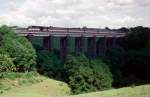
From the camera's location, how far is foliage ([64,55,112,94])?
57.2 meters

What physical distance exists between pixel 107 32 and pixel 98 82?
169ft

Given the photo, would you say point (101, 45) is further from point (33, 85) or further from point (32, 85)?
point (32, 85)

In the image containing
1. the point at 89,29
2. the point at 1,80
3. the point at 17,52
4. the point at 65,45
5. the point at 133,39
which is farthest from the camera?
the point at 133,39

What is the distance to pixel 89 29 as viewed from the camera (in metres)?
101

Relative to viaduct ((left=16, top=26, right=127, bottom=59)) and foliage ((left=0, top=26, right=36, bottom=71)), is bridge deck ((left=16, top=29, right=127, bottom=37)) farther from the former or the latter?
foliage ((left=0, top=26, right=36, bottom=71))

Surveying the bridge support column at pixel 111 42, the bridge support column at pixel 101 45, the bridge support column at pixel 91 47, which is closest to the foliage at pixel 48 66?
the bridge support column at pixel 91 47

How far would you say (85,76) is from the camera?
2287 inches

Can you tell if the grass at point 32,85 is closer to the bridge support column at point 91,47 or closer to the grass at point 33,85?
the grass at point 33,85

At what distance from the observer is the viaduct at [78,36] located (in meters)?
77.8

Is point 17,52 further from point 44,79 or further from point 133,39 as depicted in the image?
point 133,39

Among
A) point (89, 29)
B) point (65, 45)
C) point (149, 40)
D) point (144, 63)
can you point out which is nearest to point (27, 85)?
point (65, 45)

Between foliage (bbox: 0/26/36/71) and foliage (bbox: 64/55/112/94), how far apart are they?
7.29 meters

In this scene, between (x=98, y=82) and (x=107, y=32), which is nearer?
(x=98, y=82)

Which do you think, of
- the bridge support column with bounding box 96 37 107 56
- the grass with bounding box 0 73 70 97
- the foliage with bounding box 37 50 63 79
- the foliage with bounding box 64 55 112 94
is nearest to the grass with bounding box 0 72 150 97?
the grass with bounding box 0 73 70 97
